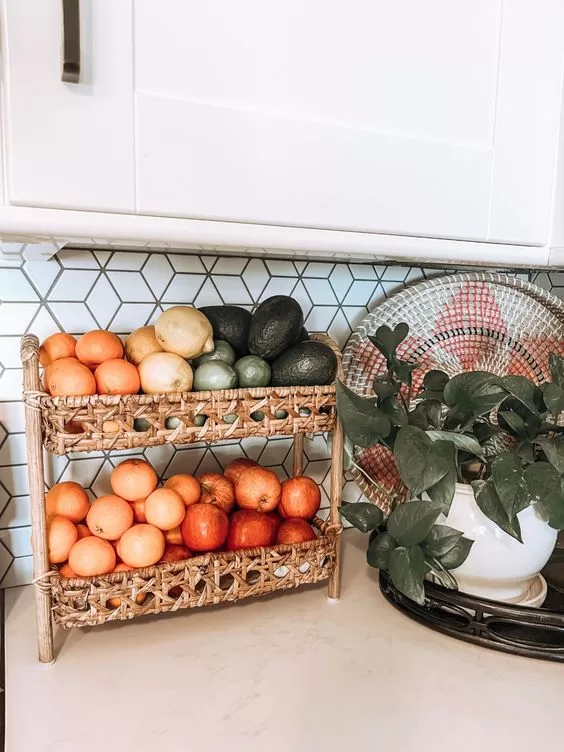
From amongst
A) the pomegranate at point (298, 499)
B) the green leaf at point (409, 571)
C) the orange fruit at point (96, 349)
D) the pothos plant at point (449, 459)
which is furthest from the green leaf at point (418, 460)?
the orange fruit at point (96, 349)

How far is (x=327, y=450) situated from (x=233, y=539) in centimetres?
40

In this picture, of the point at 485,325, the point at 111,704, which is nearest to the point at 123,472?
the point at 111,704

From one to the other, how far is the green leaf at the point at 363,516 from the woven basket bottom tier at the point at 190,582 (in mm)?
44

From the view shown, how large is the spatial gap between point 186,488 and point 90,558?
0.17 metres

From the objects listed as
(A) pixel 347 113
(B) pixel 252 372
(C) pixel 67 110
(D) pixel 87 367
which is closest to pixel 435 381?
(B) pixel 252 372

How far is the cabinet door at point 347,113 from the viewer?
69 cm

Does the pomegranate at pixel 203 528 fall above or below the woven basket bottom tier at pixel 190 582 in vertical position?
above

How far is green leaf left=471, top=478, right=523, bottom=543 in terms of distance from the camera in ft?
2.52

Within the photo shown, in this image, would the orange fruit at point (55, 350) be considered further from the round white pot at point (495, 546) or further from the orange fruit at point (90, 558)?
the round white pot at point (495, 546)

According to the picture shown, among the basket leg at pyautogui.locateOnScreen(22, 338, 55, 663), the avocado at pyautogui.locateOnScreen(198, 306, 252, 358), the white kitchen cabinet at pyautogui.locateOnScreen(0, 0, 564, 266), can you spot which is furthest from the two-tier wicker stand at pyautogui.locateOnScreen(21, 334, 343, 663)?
the white kitchen cabinet at pyautogui.locateOnScreen(0, 0, 564, 266)

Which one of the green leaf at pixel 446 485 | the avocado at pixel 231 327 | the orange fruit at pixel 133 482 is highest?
the avocado at pixel 231 327

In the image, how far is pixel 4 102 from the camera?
609mm

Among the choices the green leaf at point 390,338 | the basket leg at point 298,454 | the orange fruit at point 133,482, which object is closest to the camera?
the orange fruit at point 133,482

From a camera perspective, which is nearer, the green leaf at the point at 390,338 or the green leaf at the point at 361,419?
the green leaf at the point at 361,419
